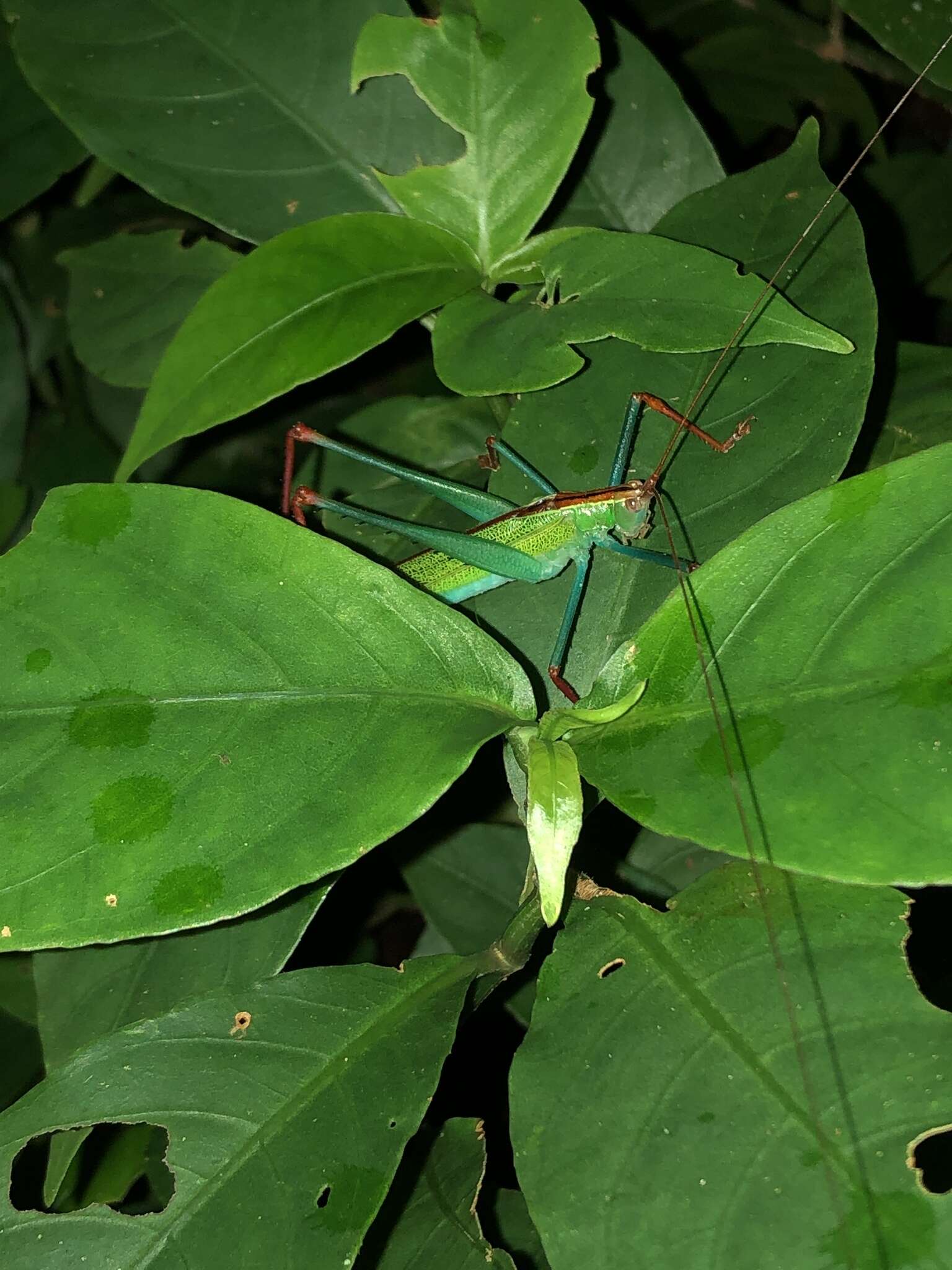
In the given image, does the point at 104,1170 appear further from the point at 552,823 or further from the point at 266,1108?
the point at 552,823

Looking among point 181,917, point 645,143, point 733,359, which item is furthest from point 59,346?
point 181,917

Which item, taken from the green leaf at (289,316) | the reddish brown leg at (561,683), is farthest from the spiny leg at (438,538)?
the green leaf at (289,316)

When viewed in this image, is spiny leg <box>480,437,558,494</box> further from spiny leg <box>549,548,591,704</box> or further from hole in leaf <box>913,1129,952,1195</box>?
hole in leaf <box>913,1129,952,1195</box>

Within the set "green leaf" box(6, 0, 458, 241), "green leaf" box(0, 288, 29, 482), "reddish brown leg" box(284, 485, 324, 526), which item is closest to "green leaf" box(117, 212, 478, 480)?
"green leaf" box(6, 0, 458, 241)

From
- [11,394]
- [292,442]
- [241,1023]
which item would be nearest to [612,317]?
[292,442]

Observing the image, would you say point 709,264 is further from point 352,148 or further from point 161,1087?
point 161,1087
